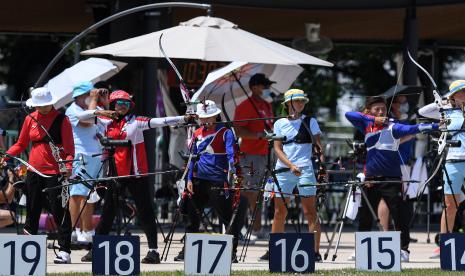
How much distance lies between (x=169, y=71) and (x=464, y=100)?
737 centimetres

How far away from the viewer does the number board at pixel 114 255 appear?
1104cm

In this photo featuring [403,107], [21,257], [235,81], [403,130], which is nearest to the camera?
[21,257]

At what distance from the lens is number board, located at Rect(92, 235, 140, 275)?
1104 centimetres

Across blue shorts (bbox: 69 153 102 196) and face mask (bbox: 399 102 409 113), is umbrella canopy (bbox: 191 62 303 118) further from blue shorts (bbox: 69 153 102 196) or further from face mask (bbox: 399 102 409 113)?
face mask (bbox: 399 102 409 113)

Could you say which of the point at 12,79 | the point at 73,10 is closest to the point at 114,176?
the point at 73,10

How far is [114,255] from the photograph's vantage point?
36.3 feet

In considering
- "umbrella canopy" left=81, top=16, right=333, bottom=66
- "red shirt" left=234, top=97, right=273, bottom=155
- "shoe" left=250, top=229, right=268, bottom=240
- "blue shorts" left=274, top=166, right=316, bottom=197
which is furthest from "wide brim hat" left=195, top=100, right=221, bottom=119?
"shoe" left=250, top=229, right=268, bottom=240

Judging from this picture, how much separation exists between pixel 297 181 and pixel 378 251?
2.01 m

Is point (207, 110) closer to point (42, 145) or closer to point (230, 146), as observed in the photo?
point (230, 146)

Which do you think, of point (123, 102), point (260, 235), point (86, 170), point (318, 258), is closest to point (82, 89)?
point (86, 170)

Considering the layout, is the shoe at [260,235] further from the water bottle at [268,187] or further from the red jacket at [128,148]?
the red jacket at [128,148]

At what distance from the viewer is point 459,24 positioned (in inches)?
859

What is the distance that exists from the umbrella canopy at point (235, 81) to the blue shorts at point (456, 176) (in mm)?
2994

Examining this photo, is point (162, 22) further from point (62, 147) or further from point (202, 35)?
point (62, 147)
